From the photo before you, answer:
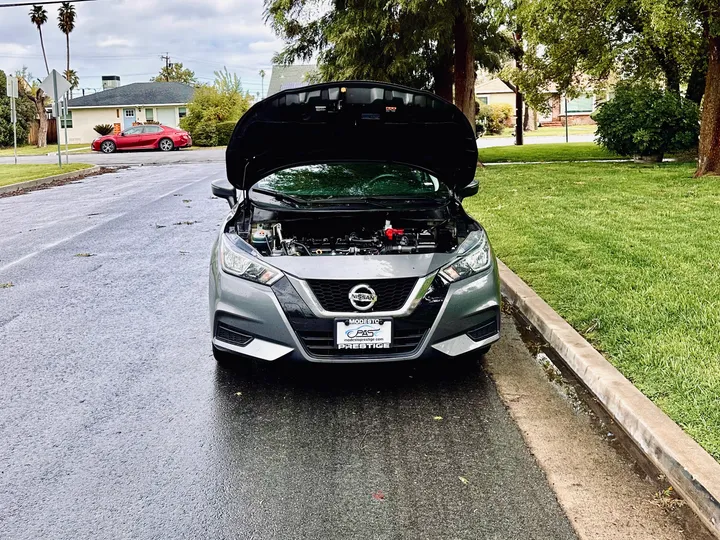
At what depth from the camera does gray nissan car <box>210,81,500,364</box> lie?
4141mm

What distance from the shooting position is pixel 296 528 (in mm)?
2938

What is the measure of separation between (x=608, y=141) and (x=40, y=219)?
13.6 meters

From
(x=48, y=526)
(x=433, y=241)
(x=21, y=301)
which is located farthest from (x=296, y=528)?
(x=21, y=301)

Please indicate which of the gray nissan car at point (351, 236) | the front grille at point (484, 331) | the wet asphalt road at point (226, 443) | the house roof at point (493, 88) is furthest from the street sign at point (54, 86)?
the house roof at point (493, 88)

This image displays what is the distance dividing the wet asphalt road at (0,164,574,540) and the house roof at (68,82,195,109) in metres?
50.6

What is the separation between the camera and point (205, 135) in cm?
4400

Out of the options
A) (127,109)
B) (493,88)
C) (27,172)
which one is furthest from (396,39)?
(493,88)

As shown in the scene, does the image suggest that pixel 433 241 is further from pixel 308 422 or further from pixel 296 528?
pixel 296 528

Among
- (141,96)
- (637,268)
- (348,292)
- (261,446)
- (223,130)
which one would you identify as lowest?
(261,446)

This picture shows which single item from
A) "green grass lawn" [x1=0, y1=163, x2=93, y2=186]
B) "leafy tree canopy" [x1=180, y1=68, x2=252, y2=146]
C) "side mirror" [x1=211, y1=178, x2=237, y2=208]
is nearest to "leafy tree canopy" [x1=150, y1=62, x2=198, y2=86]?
"leafy tree canopy" [x1=180, y1=68, x2=252, y2=146]

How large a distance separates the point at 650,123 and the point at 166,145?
26719 mm

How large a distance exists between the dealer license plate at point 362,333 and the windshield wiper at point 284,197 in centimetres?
136

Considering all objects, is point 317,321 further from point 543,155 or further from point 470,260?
point 543,155

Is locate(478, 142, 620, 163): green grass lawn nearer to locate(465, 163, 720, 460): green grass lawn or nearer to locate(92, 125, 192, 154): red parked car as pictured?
locate(465, 163, 720, 460): green grass lawn
